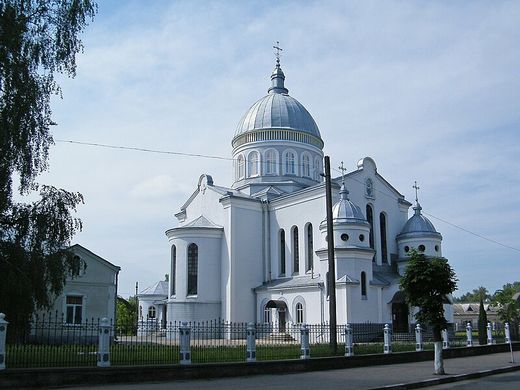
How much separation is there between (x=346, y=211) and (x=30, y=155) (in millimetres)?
21803

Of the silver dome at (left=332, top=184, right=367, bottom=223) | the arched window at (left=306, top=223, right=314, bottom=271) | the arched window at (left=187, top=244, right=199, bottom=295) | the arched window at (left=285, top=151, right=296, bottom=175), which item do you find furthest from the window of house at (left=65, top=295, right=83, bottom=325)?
the arched window at (left=285, top=151, right=296, bottom=175)

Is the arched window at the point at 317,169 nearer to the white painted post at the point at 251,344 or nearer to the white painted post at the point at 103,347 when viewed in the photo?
the white painted post at the point at 251,344

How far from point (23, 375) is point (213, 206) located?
27.4 metres

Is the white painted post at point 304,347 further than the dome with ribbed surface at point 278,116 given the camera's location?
No

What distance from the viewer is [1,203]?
45.6 feet

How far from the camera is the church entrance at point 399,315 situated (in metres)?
33.8

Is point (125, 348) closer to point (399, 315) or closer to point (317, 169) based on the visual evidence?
point (399, 315)

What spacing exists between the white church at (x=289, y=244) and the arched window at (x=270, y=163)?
0.24ft

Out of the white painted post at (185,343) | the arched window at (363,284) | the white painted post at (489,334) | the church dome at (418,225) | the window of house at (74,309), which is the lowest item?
the white painted post at (489,334)

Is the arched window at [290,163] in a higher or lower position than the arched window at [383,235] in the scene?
higher

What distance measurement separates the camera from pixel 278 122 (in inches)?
1663

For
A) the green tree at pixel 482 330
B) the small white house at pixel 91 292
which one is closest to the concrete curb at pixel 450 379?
the green tree at pixel 482 330

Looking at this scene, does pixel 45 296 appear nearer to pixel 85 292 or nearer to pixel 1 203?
pixel 1 203

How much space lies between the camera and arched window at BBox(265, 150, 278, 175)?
136 ft
